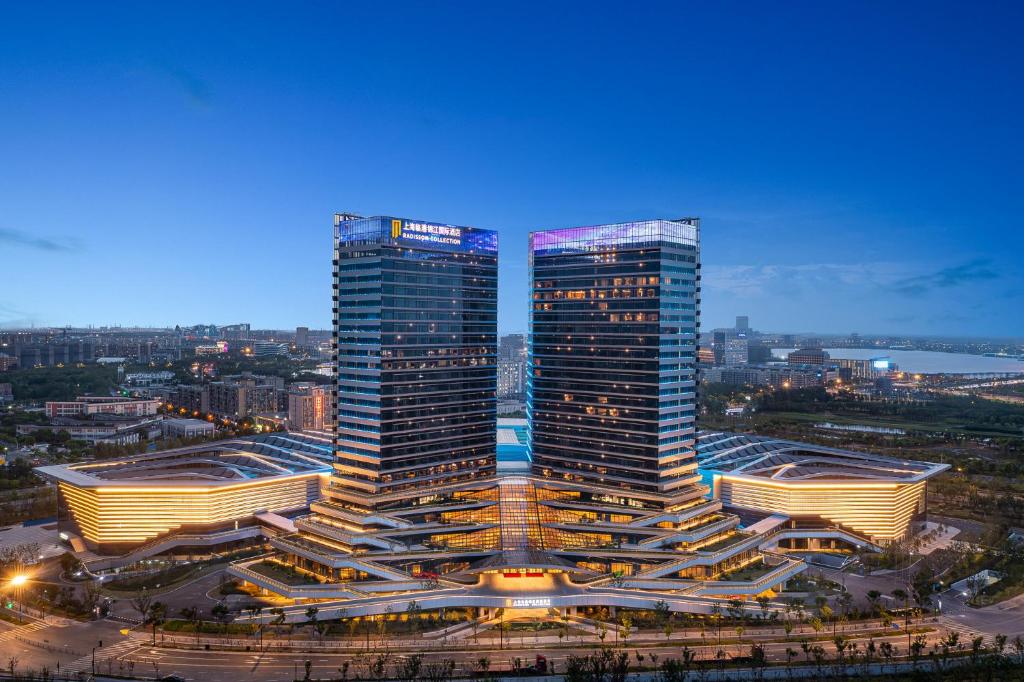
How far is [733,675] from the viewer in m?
65.1

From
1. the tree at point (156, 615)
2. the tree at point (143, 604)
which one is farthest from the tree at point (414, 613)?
the tree at point (143, 604)

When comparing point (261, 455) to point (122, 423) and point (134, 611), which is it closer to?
point (134, 611)

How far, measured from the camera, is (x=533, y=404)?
112 m

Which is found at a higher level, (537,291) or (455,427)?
(537,291)

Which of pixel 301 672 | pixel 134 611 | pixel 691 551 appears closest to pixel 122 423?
pixel 134 611

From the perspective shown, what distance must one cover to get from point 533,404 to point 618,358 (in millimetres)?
16794

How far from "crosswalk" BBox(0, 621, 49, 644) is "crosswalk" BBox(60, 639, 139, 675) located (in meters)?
11.5

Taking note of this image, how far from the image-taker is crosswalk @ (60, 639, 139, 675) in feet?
214

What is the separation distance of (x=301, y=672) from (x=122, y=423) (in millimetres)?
155822

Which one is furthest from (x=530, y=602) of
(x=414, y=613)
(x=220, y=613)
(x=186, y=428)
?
(x=186, y=428)

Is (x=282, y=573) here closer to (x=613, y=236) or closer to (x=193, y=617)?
(x=193, y=617)

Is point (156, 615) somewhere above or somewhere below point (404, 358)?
below

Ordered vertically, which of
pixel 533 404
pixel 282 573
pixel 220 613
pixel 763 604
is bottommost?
pixel 220 613

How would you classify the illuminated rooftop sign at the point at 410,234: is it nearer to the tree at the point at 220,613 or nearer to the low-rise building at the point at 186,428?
the tree at the point at 220,613
